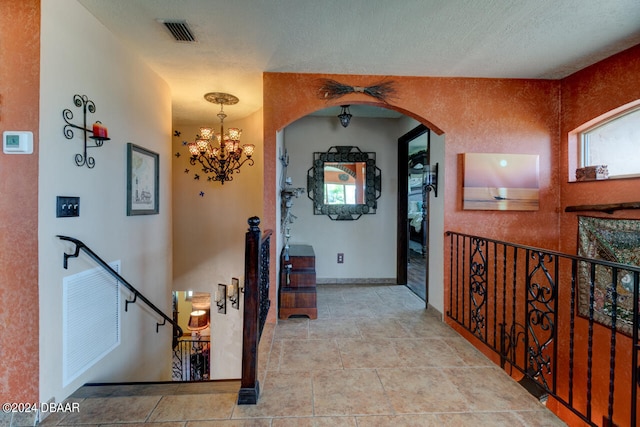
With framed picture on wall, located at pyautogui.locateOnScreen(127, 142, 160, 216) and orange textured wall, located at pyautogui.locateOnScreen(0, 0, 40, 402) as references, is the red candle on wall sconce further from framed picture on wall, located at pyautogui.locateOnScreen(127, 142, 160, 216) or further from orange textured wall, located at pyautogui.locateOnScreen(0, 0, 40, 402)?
framed picture on wall, located at pyautogui.locateOnScreen(127, 142, 160, 216)

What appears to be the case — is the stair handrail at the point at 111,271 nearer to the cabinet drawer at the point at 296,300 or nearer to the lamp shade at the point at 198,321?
the cabinet drawer at the point at 296,300

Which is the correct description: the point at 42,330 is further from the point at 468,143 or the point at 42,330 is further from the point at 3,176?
the point at 468,143

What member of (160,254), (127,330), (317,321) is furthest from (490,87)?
(127,330)

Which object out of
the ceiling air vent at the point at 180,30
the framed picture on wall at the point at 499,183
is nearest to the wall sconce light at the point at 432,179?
the framed picture on wall at the point at 499,183

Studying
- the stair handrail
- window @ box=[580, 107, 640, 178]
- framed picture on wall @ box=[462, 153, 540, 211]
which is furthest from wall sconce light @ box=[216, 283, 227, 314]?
window @ box=[580, 107, 640, 178]

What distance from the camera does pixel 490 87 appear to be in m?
3.00

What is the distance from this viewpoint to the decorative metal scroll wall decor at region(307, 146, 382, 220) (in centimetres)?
435

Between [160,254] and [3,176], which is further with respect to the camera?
[160,254]

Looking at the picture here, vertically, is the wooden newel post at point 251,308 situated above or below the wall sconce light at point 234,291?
above

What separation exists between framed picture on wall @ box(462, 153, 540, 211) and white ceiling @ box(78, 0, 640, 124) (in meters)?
0.85

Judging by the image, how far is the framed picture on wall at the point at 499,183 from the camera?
2953mm

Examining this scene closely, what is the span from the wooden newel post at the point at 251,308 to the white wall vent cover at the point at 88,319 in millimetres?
1145

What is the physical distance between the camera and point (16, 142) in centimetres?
163

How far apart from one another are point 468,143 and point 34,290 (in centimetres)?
360
